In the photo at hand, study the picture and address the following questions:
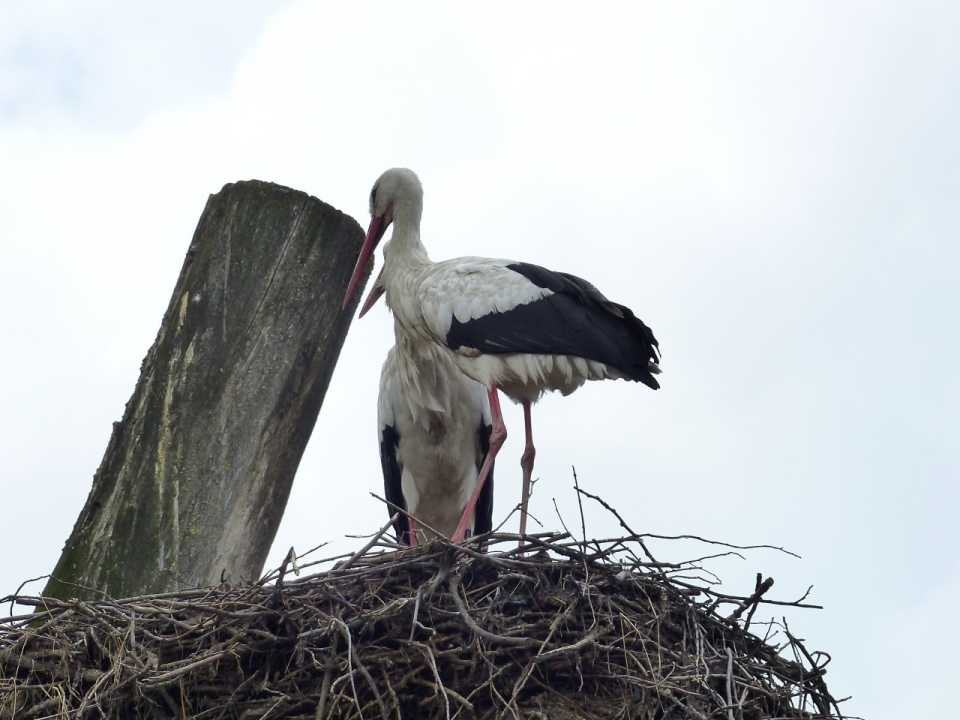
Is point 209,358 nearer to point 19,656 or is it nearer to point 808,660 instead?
point 19,656

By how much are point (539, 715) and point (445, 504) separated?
245cm

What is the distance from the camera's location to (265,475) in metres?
3.93

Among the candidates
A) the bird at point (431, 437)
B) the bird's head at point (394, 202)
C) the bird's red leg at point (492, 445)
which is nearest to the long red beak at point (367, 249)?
the bird's head at point (394, 202)

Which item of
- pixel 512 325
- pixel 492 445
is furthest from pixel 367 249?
pixel 492 445

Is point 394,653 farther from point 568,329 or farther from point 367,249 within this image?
point 367,249

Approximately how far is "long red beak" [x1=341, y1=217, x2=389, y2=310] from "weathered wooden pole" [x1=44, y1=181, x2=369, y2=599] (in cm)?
4

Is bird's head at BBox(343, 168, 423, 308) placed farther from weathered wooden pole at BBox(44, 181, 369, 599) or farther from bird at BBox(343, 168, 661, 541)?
weathered wooden pole at BBox(44, 181, 369, 599)

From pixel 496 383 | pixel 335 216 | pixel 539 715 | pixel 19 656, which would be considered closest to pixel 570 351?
pixel 496 383

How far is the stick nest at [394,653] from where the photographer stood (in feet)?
11.3

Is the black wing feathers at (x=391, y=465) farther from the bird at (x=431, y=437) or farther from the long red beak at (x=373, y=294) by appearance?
the long red beak at (x=373, y=294)

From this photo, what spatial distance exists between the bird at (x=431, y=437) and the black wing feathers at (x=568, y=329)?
24.4 inches

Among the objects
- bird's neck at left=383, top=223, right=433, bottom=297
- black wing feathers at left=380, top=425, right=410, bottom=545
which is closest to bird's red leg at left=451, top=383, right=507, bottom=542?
bird's neck at left=383, top=223, right=433, bottom=297

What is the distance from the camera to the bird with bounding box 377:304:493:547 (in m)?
5.54

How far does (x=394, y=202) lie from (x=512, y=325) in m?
0.95
